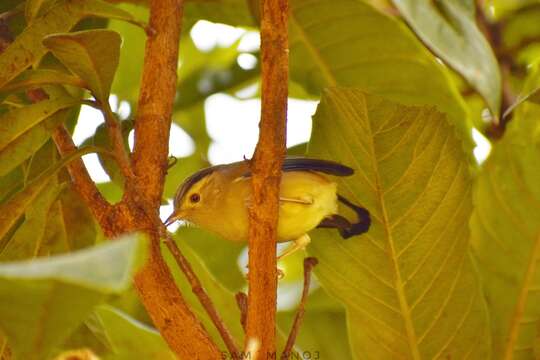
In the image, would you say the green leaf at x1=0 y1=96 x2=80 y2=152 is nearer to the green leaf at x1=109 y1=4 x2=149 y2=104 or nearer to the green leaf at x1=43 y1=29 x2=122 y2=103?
the green leaf at x1=43 y1=29 x2=122 y2=103

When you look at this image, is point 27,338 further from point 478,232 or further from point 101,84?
point 478,232

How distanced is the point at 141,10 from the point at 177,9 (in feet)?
3.01

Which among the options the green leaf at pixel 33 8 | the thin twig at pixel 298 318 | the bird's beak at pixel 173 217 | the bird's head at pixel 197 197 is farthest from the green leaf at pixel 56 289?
the bird's beak at pixel 173 217

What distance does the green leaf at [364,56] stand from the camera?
1.83 m

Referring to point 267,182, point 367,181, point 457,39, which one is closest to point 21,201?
point 267,182

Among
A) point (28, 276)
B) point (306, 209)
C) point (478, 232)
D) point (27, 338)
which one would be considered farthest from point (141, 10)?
point (28, 276)

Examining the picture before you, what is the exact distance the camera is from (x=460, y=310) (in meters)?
1.48

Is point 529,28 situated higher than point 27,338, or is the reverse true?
point 529,28

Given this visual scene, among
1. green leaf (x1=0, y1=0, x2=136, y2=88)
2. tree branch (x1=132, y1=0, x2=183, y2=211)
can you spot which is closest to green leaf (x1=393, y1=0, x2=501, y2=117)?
tree branch (x1=132, y1=0, x2=183, y2=211)

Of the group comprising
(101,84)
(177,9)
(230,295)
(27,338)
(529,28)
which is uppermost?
(529,28)

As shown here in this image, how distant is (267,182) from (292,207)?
473 millimetres

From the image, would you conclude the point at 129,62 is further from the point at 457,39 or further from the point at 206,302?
the point at 206,302

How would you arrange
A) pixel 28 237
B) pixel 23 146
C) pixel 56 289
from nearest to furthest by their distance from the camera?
pixel 56 289 → pixel 23 146 → pixel 28 237

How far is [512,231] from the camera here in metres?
1.65
